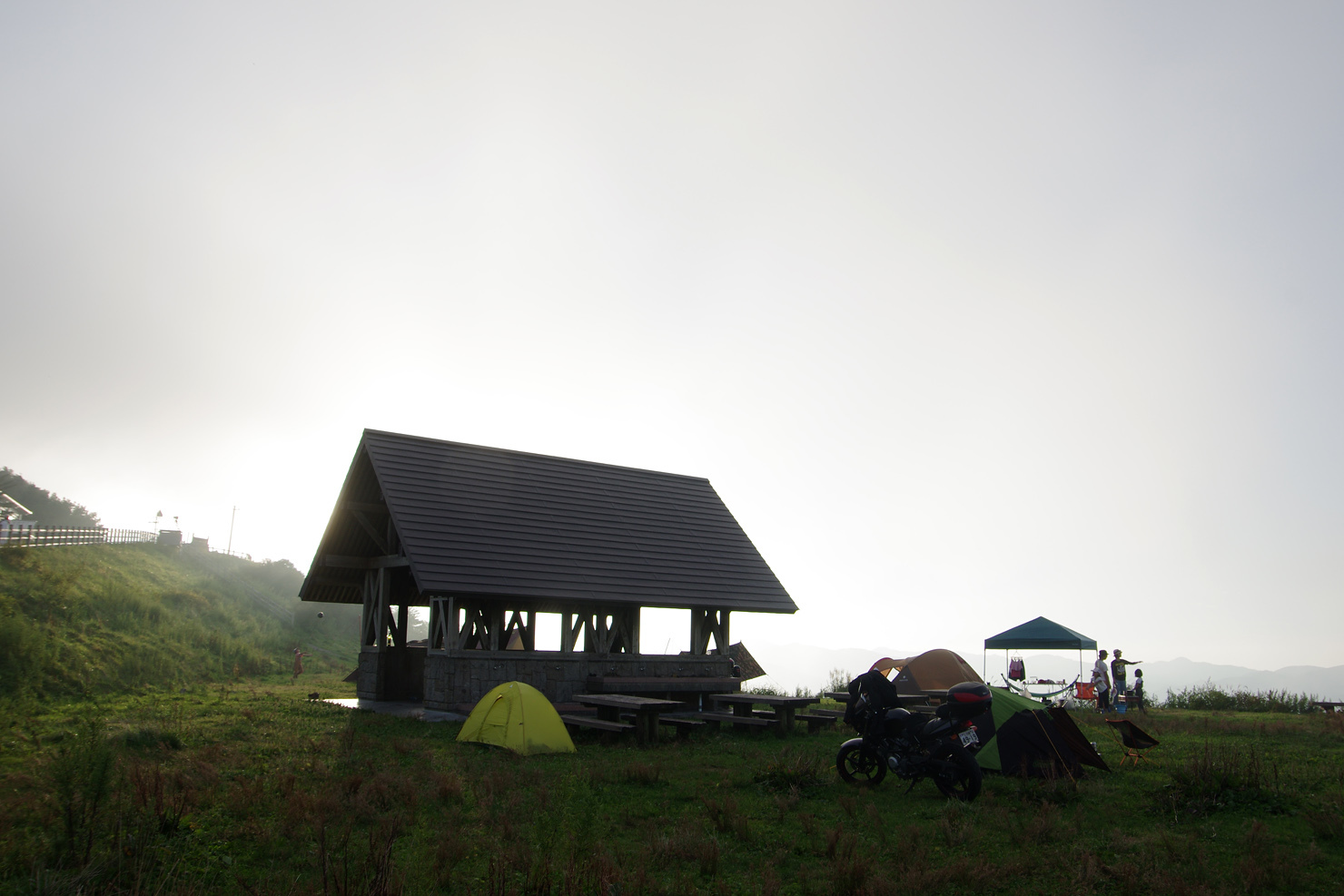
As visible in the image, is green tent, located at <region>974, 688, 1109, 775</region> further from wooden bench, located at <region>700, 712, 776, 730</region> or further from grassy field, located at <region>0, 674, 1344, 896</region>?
wooden bench, located at <region>700, 712, 776, 730</region>

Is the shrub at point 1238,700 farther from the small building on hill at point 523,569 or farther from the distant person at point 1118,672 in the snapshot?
the small building on hill at point 523,569

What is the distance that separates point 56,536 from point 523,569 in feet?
101

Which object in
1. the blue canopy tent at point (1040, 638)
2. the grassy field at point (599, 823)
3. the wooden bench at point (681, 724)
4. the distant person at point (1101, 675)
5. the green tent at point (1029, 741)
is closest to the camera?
the grassy field at point (599, 823)

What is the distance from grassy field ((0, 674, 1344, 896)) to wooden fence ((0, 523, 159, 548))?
22748 millimetres

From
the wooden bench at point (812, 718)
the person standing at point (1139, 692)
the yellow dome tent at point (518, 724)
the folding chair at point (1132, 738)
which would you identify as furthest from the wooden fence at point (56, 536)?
the person standing at point (1139, 692)

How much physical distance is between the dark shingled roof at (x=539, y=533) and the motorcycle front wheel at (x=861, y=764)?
8.21 m

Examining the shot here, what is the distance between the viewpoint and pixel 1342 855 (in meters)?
7.05

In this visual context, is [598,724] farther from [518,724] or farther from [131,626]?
[131,626]

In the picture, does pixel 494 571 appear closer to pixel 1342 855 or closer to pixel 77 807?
pixel 77 807

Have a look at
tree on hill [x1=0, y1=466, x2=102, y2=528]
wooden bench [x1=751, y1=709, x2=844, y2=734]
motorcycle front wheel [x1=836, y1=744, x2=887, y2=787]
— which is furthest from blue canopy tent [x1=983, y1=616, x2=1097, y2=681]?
tree on hill [x1=0, y1=466, x2=102, y2=528]

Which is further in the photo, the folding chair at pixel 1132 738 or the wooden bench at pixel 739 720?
the wooden bench at pixel 739 720

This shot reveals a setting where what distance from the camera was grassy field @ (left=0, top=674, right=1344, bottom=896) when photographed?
598 cm

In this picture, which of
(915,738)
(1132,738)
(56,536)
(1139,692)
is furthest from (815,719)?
(56,536)

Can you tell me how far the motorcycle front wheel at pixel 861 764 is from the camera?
10.3 meters
